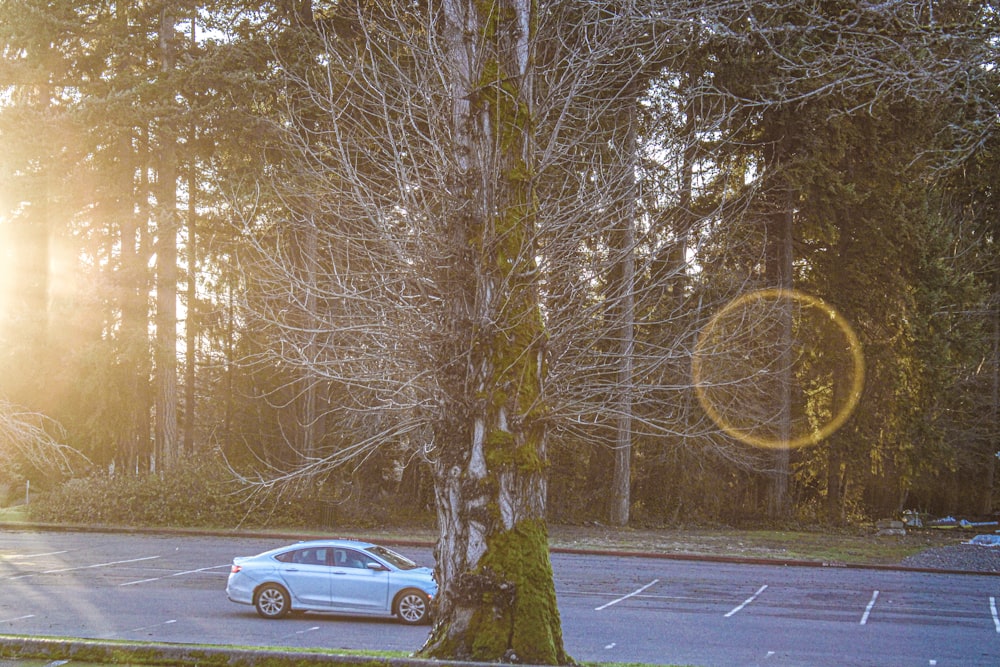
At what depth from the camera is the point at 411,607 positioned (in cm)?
1647

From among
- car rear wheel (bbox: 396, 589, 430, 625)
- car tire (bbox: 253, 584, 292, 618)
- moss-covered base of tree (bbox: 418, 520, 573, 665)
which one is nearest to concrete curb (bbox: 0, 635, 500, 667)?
moss-covered base of tree (bbox: 418, 520, 573, 665)

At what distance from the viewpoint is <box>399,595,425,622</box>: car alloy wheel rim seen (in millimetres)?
16469

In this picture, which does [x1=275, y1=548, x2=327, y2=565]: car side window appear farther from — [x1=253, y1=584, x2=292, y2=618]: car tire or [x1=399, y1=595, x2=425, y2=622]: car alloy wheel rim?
[x1=399, y1=595, x2=425, y2=622]: car alloy wheel rim

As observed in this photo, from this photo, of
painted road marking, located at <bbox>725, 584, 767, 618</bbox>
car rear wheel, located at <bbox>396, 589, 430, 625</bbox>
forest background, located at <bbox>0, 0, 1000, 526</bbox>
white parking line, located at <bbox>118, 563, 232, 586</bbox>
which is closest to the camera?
car rear wheel, located at <bbox>396, 589, 430, 625</bbox>

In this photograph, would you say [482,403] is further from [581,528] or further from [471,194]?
[581,528]

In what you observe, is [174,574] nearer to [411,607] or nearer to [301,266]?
[411,607]

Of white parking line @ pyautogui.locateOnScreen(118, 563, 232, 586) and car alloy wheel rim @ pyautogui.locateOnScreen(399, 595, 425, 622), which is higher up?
car alloy wheel rim @ pyautogui.locateOnScreen(399, 595, 425, 622)

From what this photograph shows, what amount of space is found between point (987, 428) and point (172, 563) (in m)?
34.2

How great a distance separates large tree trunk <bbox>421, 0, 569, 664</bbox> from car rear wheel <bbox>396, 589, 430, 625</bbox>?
7.92 meters

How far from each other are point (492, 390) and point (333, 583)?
30.4ft

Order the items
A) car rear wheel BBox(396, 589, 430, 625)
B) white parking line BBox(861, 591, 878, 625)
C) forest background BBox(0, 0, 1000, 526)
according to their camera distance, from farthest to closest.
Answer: forest background BBox(0, 0, 1000, 526) → white parking line BBox(861, 591, 878, 625) → car rear wheel BBox(396, 589, 430, 625)

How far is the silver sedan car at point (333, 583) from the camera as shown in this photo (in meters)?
16.5

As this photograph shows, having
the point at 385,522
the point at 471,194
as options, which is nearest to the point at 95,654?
the point at 471,194

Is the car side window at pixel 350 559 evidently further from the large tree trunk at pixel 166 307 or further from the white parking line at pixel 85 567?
the large tree trunk at pixel 166 307
